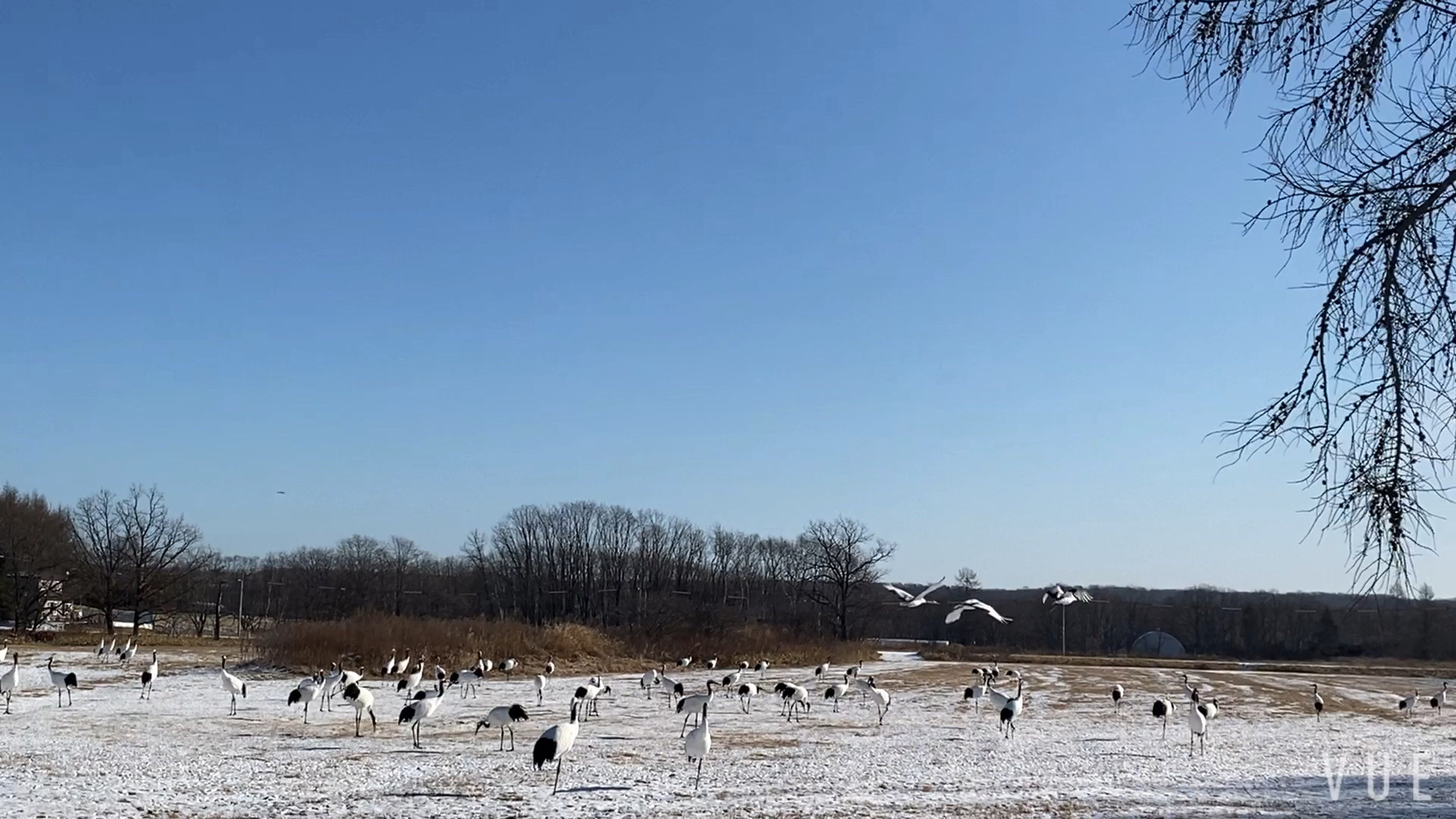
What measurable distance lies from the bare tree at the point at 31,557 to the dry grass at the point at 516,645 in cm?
2706

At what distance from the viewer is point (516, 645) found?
132 feet

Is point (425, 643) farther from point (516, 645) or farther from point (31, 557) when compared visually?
point (31, 557)

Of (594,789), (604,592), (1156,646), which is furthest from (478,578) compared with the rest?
(594,789)

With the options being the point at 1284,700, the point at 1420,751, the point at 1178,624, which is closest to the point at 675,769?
the point at 1420,751

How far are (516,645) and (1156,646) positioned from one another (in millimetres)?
56640

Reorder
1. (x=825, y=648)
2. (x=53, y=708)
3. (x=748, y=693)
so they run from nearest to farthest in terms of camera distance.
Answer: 1. (x=53, y=708)
2. (x=748, y=693)
3. (x=825, y=648)

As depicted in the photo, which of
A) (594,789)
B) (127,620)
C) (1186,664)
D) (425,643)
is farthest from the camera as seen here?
(127,620)

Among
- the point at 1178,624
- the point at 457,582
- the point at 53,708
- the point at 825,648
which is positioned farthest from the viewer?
the point at 457,582

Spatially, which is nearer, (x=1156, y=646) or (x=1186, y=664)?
(x=1186, y=664)

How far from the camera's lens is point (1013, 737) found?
20719 millimetres

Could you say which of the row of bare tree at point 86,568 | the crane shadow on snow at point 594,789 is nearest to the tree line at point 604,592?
the row of bare tree at point 86,568

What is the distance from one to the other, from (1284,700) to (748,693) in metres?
16.0

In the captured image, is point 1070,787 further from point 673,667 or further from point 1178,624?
point 1178,624

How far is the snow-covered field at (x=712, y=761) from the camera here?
12.3m
